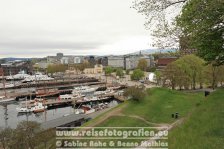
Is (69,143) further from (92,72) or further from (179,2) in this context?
(92,72)

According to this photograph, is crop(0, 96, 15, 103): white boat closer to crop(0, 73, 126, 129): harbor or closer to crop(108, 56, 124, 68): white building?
crop(0, 73, 126, 129): harbor

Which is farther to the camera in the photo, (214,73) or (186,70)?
(186,70)

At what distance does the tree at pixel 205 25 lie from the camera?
9.20 meters

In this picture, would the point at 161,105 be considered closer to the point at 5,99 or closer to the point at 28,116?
the point at 28,116

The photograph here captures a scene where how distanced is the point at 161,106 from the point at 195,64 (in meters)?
21.4

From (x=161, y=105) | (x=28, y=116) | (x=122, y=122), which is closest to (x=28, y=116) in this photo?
(x=28, y=116)

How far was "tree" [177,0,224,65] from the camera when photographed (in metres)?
9.20

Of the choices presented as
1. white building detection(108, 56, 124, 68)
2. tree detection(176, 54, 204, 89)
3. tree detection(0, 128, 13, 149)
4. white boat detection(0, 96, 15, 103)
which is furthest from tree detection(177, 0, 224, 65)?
white building detection(108, 56, 124, 68)

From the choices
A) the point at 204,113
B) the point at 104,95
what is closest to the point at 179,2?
the point at 204,113

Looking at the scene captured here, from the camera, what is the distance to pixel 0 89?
8456 cm

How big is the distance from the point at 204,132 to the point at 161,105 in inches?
852

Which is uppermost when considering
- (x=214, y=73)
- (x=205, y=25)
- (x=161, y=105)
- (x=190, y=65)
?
(x=205, y=25)

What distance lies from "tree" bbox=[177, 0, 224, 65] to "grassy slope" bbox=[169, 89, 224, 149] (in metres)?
3.25

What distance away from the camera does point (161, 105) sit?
31.8 meters
